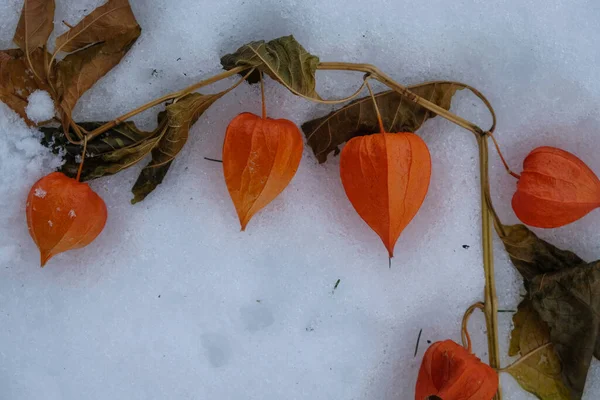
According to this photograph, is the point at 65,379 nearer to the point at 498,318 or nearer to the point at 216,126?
the point at 216,126

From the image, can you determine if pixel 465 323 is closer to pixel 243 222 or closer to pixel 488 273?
pixel 488 273

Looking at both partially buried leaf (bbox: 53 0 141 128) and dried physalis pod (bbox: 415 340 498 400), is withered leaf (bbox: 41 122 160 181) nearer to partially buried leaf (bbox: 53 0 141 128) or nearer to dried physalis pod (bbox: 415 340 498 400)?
partially buried leaf (bbox: 53 0 141 128)

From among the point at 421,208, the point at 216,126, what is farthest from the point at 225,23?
the point at 421,208

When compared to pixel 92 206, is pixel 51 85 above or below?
above

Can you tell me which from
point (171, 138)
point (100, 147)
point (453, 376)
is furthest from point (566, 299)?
point (100, 147)

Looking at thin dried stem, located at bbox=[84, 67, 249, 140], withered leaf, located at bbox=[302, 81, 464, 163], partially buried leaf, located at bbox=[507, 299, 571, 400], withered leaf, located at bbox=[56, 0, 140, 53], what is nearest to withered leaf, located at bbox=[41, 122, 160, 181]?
thin dried stem, located at bbox=[84, 67, 249, 140]

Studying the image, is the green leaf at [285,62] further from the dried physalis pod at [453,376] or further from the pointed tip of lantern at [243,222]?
the dried physalis pod at [453,376]
